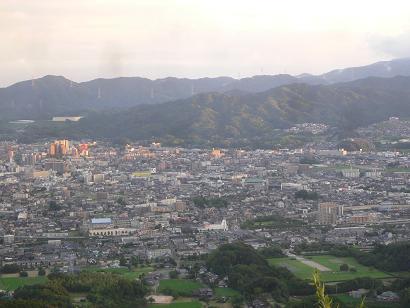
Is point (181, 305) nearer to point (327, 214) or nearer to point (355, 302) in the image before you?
point (355, 302)

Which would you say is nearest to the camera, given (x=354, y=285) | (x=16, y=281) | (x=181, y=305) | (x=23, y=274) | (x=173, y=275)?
(x=181, y=305)

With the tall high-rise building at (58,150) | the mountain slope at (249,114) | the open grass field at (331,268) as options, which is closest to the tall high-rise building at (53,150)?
the tall high-rise building at (58,150)

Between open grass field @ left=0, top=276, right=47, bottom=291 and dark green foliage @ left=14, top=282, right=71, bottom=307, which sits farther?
open grass field @ left=0, top=276, right=47, bottom=291

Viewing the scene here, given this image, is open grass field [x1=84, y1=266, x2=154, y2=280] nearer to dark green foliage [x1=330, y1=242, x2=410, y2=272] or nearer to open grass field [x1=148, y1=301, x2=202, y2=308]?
open grass field [x1=148, y1=301, x2=202, y2=308]

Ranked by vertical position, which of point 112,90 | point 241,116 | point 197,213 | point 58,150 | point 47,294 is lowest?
point 197,213

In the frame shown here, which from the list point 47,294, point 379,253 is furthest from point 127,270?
point 379,253

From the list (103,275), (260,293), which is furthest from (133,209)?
(260,293)

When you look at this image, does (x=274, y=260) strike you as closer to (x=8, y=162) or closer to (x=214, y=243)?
(x=214, y=243)

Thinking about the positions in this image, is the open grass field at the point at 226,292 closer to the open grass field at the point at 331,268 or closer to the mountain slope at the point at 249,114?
the open grass field at the point at 331,268

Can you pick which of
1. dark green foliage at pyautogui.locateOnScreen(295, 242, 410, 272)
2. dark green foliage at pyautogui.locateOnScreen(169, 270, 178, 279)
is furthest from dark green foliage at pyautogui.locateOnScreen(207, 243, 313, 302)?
dark green foliage at pyautogui.locateOnScreen(295, 242, 410, 272)
